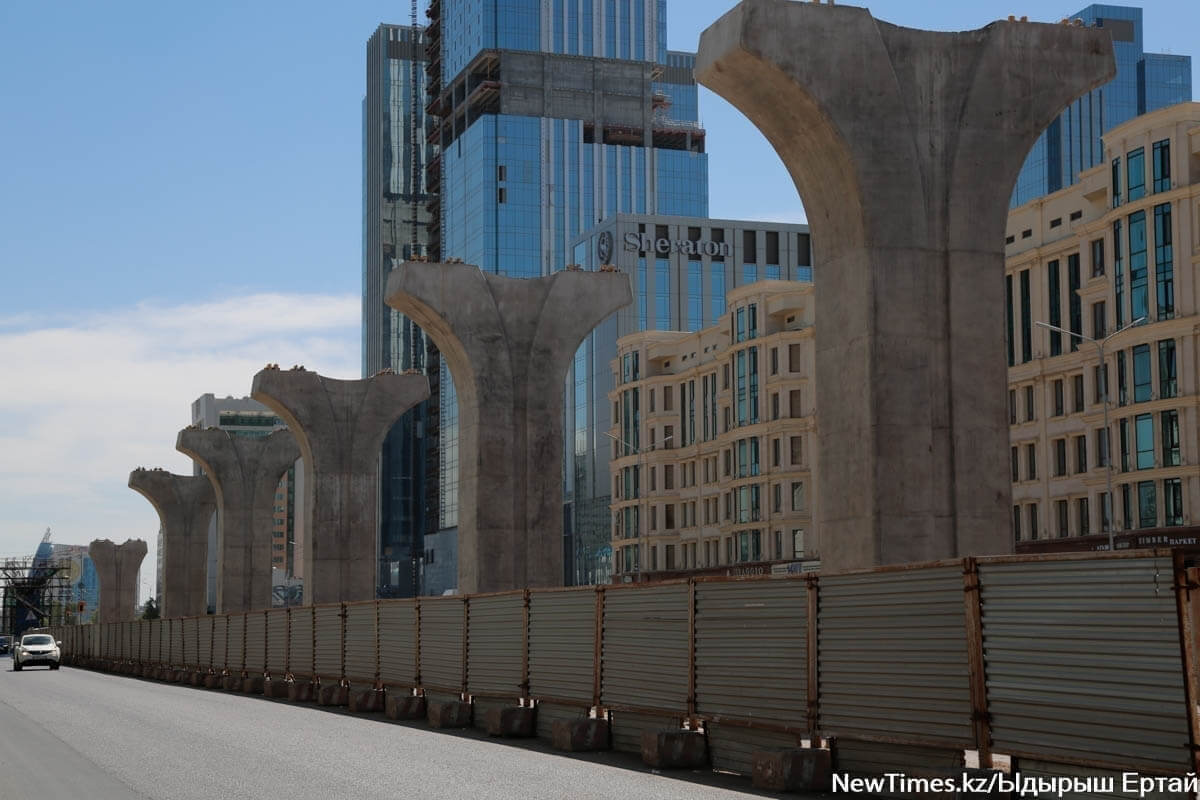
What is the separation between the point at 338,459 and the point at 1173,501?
95.8ft

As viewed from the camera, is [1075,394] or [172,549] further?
[172,549]

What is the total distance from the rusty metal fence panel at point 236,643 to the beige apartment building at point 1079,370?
27.8 metres

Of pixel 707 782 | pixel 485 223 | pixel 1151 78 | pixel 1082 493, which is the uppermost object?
pixel 1151 78

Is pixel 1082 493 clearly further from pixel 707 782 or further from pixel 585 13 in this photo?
pixel 585 13

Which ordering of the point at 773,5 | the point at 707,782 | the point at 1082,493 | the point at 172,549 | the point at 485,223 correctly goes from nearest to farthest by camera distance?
the point at 707,782, the point at 773,5, the point at 1082,493, the point at 172,549, the point at 485,223

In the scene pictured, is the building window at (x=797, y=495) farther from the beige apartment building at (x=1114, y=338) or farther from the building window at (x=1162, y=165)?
→ the building window at (x=1162, y=165)

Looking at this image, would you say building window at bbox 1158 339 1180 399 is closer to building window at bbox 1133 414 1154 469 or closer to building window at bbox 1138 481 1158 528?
building window at bbox 1133 414 1154 469

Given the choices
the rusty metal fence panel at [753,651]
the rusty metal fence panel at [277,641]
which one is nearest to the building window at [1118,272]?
the rusty metal fence panel at [277,641]

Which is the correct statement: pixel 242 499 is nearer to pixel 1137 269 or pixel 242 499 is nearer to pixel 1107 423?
pixel 1107 423

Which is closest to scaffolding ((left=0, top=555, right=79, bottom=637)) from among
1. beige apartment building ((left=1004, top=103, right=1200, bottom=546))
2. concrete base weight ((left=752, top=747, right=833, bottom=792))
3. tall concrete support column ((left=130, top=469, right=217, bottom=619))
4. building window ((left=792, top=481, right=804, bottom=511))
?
tall concrete support column ((left=130, top=469, right=217, bottom=619))

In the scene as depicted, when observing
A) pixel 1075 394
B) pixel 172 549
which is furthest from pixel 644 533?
pixel 1075 394

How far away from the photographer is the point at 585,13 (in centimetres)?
16425

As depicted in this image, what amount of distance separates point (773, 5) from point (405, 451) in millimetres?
156128

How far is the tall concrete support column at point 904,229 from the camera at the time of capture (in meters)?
19.5
